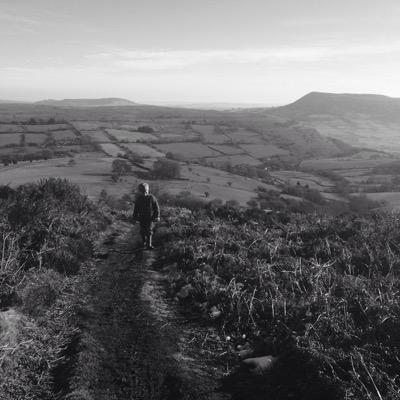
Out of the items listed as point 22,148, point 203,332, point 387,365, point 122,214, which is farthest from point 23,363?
point 22,148

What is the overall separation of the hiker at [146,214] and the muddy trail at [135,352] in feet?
12.3

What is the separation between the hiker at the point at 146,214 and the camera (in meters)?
12.6

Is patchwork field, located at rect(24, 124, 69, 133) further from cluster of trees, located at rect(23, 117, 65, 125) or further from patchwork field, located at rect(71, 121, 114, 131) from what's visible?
cluster of trees, located at rect(23, 117, 65, 125)

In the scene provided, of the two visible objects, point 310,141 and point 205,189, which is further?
point 310,141

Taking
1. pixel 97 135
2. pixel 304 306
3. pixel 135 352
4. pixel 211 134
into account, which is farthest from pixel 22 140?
pixel 304 306

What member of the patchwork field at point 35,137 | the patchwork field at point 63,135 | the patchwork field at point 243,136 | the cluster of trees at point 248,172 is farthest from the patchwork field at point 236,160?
the patchwork field at point 35,137

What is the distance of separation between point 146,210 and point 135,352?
7.11 m

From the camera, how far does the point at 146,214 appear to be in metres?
12.7

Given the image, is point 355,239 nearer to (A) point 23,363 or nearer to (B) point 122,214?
(A) point 23,363

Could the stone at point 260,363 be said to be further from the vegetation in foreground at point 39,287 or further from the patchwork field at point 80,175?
the patchwork field at point 80,175

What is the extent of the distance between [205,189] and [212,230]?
26.6m

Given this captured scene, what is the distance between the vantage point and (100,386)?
5.04 m

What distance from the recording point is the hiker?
41.3 ft

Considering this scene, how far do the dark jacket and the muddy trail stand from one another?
393 centimetres
